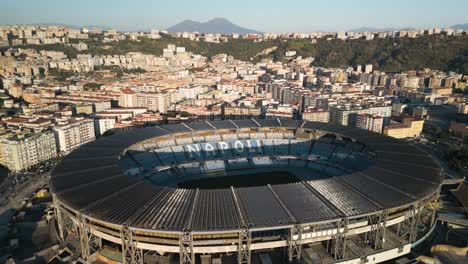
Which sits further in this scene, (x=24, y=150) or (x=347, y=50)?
(x=347, y=50)

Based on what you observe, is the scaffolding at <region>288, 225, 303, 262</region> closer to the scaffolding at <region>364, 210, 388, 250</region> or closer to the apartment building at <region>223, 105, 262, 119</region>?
the scaffolding at <region>364, 210, 388, 250</region>

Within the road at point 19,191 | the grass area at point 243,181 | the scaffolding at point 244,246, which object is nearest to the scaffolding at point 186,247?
the scaffolding at point 244,246

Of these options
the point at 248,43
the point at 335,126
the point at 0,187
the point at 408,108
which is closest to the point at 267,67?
the point at 248,43

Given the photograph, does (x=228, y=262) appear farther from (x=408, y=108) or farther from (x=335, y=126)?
(x=408, y=108)

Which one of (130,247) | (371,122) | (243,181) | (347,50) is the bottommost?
(243,181)

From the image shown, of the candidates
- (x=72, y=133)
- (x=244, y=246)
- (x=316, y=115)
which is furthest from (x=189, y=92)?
(x=244, y=246)

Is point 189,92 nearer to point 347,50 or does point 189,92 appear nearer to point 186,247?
point 186,247
